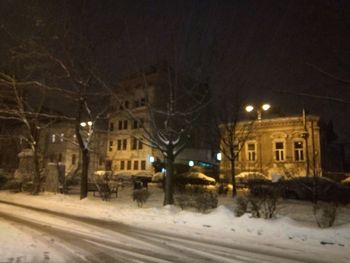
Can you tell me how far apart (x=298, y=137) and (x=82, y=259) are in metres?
36.4

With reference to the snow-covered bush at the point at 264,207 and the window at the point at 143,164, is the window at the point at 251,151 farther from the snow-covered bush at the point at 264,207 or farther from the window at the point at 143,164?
the snow-covered bush at the point at 264,207

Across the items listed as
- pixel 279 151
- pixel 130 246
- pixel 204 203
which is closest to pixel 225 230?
pixel 204 203

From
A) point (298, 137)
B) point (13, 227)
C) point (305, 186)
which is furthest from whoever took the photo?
point (298, 137)

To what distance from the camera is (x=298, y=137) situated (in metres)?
41.1

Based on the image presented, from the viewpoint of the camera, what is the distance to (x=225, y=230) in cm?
1242

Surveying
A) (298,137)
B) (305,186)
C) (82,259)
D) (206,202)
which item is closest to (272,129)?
(298,137)

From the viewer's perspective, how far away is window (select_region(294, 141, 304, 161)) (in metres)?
41.0

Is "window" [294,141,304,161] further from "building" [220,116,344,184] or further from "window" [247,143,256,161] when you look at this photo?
"window" [247,143,256,161]

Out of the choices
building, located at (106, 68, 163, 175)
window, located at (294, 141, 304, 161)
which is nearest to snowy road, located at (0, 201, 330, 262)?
window, located at (294, 141, 304, 161)

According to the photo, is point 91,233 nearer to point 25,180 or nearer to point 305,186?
point 305,186

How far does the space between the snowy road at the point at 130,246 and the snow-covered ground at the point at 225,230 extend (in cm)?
39

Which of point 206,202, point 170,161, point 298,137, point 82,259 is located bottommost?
point 82,259

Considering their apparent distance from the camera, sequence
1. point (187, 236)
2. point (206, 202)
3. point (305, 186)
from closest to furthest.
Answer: point (187, 236), point (206, 202), point (305, 186)

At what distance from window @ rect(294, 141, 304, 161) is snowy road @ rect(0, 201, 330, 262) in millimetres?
31314
